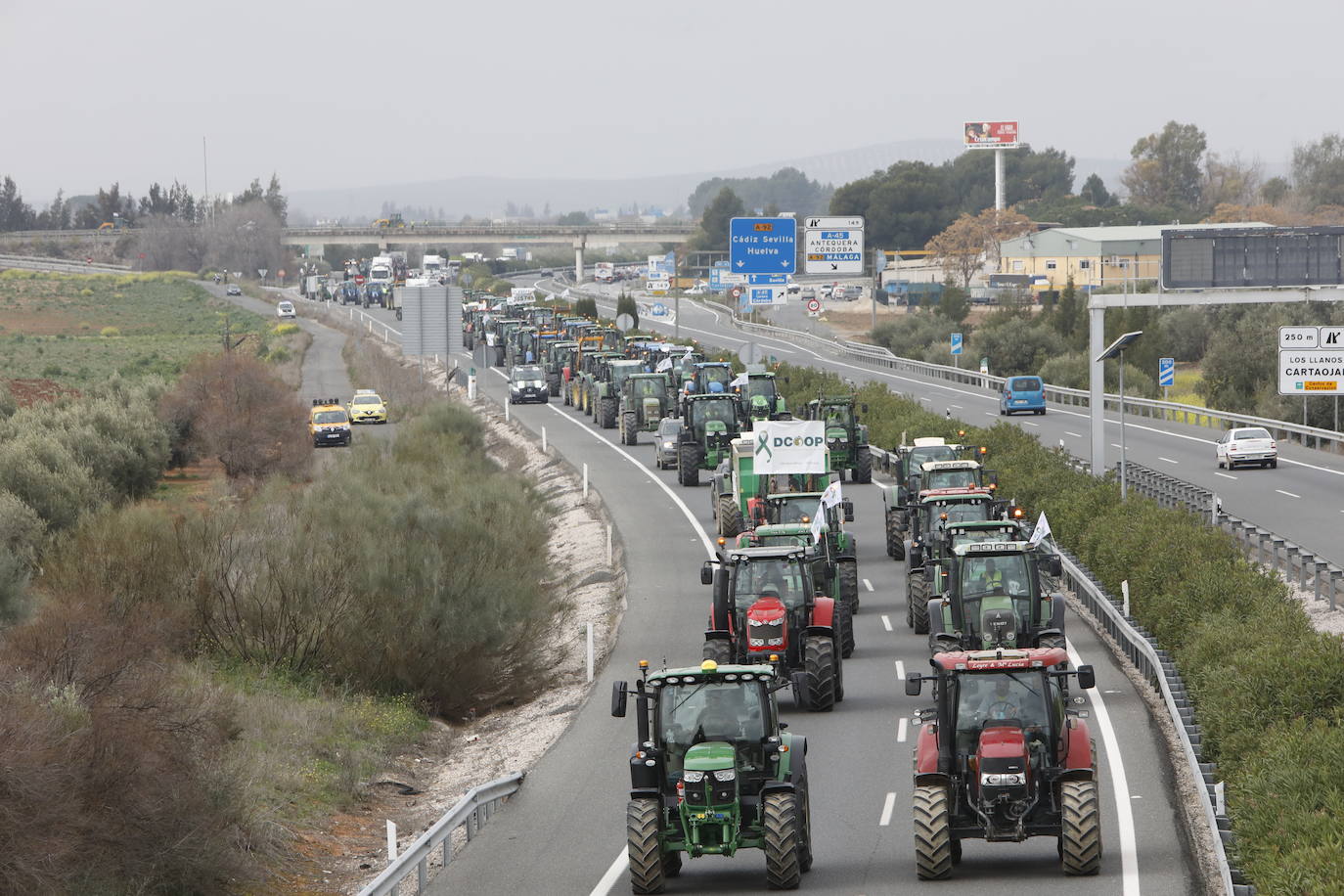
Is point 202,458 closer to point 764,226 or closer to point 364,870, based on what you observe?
point 764,226

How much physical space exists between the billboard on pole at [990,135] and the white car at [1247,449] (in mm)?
146336

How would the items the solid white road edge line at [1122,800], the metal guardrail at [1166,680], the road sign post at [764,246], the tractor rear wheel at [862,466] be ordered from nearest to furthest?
the metal guardrail at [1166,680] → the solid white road edge line at [1122,800] → the tractor rear wheel at [862,466] → the road sign post at [764,246]

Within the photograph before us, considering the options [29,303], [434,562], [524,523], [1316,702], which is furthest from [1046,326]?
[29,303]

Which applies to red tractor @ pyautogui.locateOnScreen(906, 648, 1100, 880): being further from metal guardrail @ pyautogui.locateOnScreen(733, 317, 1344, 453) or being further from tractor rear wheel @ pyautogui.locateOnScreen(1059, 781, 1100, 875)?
metal guardrail @ pyautogui.locateOnScreen(733, 317, 1344, 453)

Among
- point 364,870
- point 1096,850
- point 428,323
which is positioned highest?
point 428,323

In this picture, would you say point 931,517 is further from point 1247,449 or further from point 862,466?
A: point 1247,449

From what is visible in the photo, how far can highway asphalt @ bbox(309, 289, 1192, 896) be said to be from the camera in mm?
16750

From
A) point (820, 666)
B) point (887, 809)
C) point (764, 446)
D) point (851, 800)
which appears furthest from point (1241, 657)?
point (764, 446)

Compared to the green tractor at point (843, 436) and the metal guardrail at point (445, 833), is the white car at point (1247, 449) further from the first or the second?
the metal guardrail at point (445, 833)

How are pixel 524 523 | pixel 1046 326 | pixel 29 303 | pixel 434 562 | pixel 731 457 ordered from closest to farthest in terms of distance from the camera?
pixel 434 562 < pixel 731 457 < pixel 524 523 < pixel 1046 326 < pixel 29 303

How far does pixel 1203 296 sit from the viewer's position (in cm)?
4491

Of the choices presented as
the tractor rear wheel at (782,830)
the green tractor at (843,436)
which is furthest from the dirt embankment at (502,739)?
the green tractor at (843,436)

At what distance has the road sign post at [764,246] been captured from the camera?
2308 inches

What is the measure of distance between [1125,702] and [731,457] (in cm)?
1768
